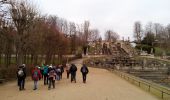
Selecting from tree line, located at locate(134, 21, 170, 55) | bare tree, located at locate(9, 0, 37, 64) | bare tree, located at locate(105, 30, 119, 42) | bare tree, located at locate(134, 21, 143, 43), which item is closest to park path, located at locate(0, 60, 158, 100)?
bare tree, located at locate(9, 0, 37, 64)

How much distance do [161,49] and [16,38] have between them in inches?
2959

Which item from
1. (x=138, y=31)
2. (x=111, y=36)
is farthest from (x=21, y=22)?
(x=111, y=36)

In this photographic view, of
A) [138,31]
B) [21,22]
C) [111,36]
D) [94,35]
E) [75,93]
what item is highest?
[138,31]

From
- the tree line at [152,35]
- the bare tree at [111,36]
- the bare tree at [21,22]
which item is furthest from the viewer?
the bare tree at [111,36]

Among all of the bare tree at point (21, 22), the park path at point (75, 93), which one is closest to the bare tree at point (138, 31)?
the bare tree at point (21, 22)

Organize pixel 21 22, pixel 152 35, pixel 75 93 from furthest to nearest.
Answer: pixel 152 35
pixel 21 22
pixel 75 93

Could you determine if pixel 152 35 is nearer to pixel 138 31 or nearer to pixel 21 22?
pixel 138 31

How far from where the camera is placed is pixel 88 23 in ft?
351

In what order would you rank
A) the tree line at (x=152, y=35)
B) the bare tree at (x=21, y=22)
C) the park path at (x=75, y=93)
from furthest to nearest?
the tree line at (x=152, y=35)
the bare tree at (x=21, y=22)
the park path at (x=75, y=93)

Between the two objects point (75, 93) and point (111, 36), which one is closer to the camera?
point (75, 93)

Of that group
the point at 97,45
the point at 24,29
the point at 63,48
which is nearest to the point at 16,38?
the point at 24,29

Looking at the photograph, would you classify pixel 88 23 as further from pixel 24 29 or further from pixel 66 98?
pixel 66 98

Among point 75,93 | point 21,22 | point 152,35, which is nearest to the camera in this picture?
point 75,93

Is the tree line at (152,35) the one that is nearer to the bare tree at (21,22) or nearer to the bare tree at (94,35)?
the bare tree at (94,35)
